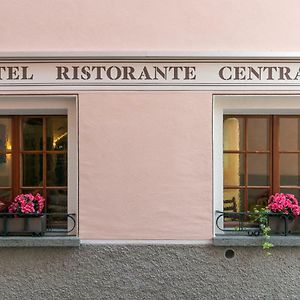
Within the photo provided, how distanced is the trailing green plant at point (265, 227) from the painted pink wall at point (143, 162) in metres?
0.80

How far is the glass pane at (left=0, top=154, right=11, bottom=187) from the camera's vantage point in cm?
575

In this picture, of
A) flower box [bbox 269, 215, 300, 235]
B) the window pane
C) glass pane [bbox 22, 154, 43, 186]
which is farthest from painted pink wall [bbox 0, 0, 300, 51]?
flower box [bbox 269, 215, 300, 235]

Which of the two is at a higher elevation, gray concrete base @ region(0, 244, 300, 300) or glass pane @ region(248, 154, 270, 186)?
glass pane @ region(248, 154, 270, 186)

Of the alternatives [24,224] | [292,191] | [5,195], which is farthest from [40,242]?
[292,191]

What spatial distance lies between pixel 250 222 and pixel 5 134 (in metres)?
4.06

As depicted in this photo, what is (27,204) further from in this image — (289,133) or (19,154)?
(289,133)

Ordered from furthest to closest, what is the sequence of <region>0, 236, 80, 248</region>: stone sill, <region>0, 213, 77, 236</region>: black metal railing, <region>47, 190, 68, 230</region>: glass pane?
<region>47, 190, 68, 230</region>: glass pane → <region>0, 213, 77, 236</region>: black metal railing → <region>0, 236, 80, 248</region>: stone sill

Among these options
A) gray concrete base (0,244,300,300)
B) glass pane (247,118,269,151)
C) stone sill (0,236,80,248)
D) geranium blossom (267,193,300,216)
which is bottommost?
gray concrete base (0,244,300,300)

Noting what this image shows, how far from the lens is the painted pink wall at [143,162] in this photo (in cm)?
531

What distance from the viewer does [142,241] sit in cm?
535

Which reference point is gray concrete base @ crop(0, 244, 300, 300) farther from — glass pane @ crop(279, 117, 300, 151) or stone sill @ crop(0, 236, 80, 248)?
glass pane @ crop(279, 117, 300, 151)

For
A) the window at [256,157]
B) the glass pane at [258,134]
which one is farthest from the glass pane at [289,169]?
the glass pane at [258,134]

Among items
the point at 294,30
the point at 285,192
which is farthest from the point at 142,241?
the point at 294,30

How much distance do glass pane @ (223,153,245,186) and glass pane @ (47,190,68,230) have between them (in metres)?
2.54
